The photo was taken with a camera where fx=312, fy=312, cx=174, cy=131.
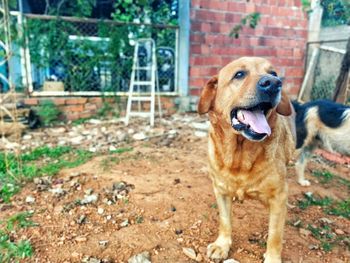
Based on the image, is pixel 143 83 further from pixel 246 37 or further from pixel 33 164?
pixel 33 164

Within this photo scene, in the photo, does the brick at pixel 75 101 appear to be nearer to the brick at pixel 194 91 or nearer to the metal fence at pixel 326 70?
the brick at pixel 194 91

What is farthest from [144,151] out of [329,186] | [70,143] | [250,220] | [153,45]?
[153,45]

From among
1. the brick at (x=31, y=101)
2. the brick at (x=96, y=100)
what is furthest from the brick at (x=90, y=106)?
the brick at (x=31, y=101)

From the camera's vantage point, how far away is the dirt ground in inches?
95.2

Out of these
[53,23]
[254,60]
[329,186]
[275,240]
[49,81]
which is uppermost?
[53,23]

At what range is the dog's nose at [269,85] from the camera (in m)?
1.87

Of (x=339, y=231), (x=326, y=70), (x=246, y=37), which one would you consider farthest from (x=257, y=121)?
(x=326, y=70)

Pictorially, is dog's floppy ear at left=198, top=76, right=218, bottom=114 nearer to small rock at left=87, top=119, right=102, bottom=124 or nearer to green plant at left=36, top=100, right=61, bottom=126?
small rock at left=87, top=119, right=102, bottom=124

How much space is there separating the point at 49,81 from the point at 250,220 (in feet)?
18.2

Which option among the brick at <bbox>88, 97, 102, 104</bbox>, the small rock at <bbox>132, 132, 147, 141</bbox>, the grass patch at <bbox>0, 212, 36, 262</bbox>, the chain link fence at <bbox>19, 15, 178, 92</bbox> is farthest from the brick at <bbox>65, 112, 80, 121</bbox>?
the grass patch at <bbox>0, 212, 36, 262</bbox>

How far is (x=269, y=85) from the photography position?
6.13 ft

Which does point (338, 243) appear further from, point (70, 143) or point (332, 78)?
point (332, 78)

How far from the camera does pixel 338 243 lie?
2.63 m

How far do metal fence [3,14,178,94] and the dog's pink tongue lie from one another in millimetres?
5450
